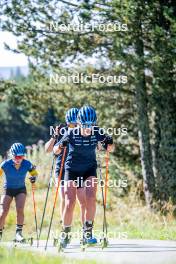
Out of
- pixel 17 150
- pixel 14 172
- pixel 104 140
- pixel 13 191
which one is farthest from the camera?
pixel 13 191

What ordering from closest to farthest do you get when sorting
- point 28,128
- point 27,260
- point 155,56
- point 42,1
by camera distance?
point 27,260, point 155,56, point 42,1, point 28,128

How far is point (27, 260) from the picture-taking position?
257 inches

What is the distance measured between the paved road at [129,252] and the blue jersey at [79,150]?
1.00 metres

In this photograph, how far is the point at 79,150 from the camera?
27.6ft

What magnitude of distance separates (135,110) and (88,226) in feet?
26.2

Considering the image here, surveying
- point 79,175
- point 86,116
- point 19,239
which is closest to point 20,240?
point 19,239

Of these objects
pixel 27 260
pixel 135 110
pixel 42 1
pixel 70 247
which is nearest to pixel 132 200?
pixel 135 110

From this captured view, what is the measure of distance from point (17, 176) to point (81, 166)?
1504 millimetres

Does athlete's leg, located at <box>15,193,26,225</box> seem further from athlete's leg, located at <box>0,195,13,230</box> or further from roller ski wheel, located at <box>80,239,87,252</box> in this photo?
roller ski wheel, located at <box>80,239,87,252</box>

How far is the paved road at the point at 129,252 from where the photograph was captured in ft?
24.6

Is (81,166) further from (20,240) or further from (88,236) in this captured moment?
(20,240)

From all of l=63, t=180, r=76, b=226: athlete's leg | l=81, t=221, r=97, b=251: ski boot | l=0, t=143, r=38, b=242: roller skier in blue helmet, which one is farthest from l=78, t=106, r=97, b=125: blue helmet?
l=0, t=143, r=38, b=242: roller skier in blue helmet

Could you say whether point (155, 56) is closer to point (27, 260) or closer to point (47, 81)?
point (47, 81)

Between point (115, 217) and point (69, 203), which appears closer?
point (69, 203)
